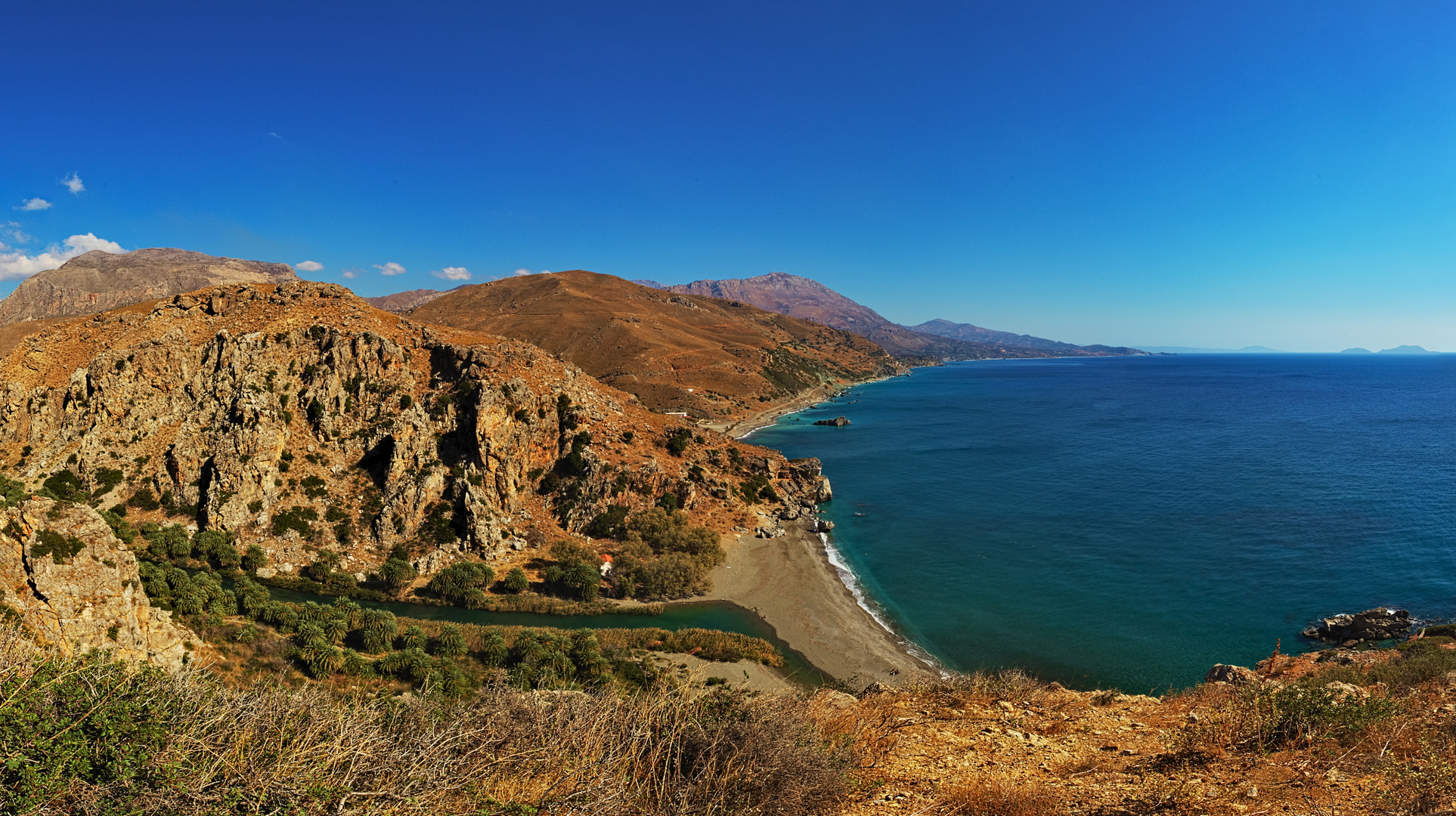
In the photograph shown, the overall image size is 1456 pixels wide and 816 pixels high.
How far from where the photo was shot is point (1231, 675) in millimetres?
21469

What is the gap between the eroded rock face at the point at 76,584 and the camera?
16938mm

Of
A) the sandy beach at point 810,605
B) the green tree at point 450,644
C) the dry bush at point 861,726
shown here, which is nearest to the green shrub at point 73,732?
the dry bush at point 861,726

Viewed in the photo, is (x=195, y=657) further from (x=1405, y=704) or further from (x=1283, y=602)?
(x=1283, y=602)

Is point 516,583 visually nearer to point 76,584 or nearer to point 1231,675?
point 76,584

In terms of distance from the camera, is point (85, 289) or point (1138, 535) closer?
point (1138, 535)

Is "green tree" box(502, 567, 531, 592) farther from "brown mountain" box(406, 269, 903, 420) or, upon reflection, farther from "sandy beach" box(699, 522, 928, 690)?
"brown mountain" box(406, 269, 903, 420)

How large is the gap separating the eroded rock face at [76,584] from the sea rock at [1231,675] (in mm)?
33428

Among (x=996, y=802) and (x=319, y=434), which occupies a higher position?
(x=319, y=434)

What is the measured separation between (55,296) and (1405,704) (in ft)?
837

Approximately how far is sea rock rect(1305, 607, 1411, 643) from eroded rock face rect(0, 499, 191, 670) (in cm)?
5053

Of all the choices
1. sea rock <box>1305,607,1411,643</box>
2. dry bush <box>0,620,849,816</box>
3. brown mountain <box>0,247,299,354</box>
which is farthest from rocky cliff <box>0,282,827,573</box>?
brown mountain <box>0,247,299,354</box>

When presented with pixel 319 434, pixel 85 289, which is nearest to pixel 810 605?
pixel 319 434

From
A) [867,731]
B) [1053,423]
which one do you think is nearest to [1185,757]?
[867,731]

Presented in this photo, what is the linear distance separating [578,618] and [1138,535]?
4473cm
